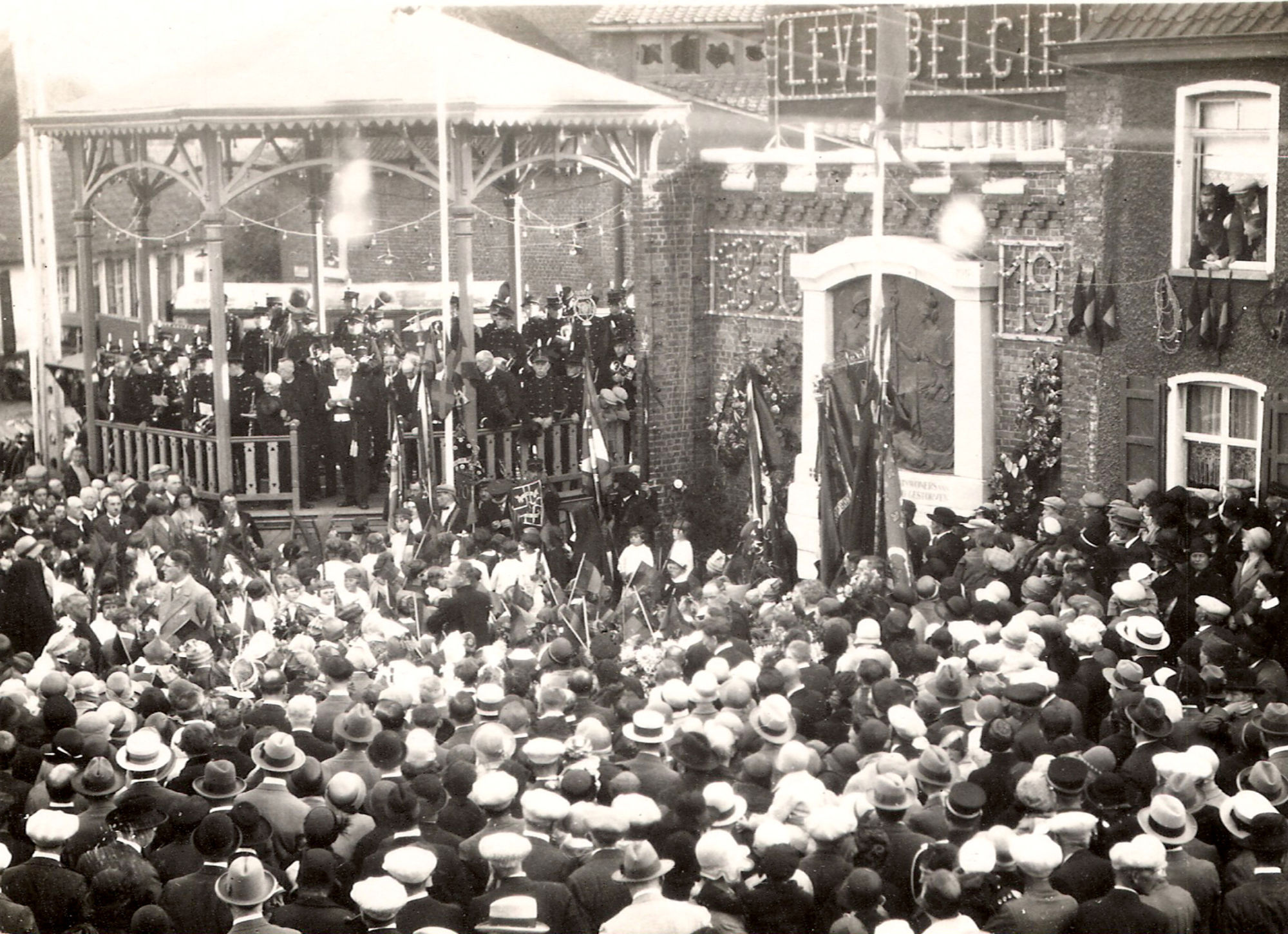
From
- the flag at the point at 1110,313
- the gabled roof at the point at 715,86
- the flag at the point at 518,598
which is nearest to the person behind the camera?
the flag at the point at 518,598

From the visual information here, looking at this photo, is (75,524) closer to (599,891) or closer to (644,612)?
(644,612)

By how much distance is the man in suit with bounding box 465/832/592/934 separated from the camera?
248 inches

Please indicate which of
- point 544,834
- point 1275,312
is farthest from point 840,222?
point 544,834

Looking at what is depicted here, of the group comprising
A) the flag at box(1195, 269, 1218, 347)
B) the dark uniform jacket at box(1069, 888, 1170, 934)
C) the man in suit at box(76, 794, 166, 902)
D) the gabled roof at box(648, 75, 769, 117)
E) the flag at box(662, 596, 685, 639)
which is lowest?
the flag at box(662, 596, 685, 639)

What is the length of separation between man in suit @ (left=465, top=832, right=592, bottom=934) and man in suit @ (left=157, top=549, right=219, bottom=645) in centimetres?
497

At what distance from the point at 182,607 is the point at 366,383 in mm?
5456

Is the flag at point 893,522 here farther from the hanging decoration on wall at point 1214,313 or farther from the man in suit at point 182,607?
the man in suit at point 182,607

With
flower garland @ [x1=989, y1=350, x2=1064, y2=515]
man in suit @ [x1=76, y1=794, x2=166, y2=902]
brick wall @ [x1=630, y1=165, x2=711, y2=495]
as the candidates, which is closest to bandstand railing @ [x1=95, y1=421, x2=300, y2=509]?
brick wall @ [x1=630, y1=165, x2=711, y2=495]

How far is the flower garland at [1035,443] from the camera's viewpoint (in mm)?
15742

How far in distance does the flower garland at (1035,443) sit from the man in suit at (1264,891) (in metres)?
9.49

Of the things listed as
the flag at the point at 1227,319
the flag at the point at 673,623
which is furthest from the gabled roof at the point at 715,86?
the flag at the point at 673,623

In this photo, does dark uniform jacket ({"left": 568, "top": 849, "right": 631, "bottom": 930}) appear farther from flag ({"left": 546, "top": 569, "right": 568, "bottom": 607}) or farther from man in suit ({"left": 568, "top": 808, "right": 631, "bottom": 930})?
flag ({"left": 546, "top": 569, "right": 568, "bottom": 607})

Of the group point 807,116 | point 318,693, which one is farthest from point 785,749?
point 807,116

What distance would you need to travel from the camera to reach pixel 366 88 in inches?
632
